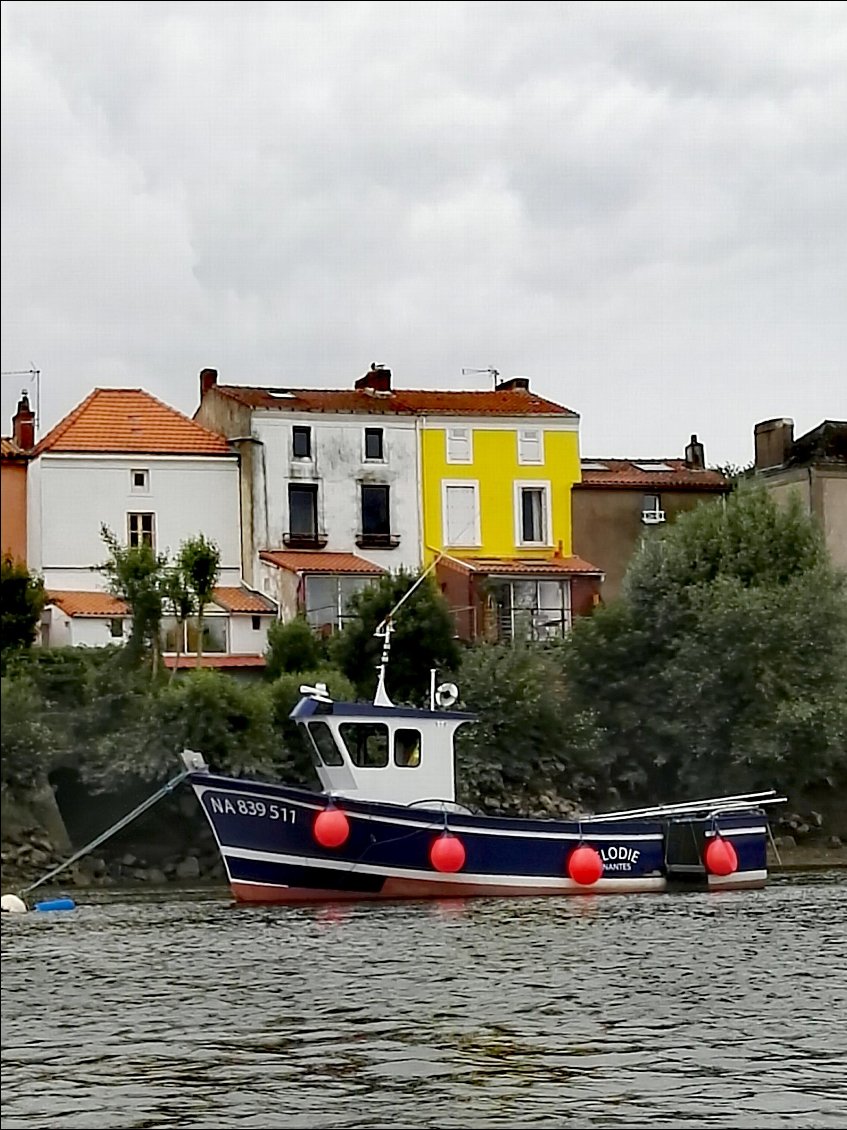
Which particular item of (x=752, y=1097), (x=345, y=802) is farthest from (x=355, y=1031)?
(x=345, y=802)

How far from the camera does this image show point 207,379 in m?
3.24

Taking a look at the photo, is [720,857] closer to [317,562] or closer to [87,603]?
[317,562]

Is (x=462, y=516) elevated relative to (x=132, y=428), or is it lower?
lower

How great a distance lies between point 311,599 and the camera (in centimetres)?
333

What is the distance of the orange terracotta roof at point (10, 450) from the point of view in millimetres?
2281

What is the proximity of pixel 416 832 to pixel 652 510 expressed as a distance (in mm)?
4285

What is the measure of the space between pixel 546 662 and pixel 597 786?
1.80ft

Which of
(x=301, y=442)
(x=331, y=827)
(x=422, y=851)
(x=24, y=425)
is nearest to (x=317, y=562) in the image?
(x=301, y=442)

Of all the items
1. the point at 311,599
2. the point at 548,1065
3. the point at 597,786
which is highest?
the point at 311,599

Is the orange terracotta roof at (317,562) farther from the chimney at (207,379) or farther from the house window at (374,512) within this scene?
the chimney at (207,379)

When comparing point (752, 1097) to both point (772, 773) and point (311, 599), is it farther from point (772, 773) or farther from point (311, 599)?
→ point (311, 599)

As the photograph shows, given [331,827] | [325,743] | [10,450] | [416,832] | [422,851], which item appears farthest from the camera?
[331,827]

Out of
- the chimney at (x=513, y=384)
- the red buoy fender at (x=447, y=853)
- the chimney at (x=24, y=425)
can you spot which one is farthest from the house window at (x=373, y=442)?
the red buoy fender at (x=447, y=853)

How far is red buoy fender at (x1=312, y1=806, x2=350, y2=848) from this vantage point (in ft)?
25.1
